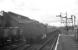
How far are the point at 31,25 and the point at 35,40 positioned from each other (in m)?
3.31

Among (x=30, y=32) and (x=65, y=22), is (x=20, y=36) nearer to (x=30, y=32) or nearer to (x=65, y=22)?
(x=30, y=32)

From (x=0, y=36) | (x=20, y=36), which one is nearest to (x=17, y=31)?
(x=20, y=36)

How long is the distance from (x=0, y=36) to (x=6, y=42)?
6.06 ft

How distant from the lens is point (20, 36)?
741 inches

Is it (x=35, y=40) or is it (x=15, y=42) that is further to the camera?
(x=35, y=40)

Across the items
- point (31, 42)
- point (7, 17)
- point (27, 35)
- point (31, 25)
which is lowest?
A: point (31, 42)

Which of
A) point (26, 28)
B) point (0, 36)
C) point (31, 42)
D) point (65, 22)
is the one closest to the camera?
point (0, 36)

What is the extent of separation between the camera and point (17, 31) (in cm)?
1802

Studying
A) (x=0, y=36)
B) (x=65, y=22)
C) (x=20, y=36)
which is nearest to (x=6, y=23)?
(x=20, y=36)

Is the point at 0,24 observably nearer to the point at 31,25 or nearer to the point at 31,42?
the point at 31,25

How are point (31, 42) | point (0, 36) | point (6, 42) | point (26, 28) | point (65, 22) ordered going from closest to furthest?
point (0, 36) → point (6, 42) → point (26, 28) → point (31, 42) → point (65, 22)

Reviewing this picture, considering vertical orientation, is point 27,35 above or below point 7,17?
below

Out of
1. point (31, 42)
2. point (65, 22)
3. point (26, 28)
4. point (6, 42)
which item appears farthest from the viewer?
point (65, 22)

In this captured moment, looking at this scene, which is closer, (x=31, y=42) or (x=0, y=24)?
(x=0, y=24)
